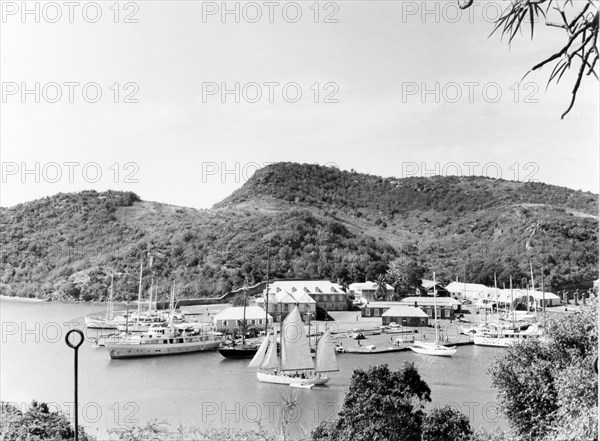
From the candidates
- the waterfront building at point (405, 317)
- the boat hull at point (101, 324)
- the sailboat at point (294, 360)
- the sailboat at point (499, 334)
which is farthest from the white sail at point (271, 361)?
the boat hull at point (101, 324)

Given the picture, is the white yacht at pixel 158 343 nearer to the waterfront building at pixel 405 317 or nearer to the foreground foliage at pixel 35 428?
the waterfront building at pixel 405 317

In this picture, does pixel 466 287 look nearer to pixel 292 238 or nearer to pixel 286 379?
pixel 292 238

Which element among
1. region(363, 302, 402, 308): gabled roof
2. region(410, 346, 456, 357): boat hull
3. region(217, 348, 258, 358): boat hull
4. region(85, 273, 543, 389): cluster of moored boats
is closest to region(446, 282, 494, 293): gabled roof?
region(363, 302, 402, 308): gabled roof

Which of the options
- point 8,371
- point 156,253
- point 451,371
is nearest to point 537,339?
point 451,371

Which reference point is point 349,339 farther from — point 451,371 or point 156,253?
point 156,253

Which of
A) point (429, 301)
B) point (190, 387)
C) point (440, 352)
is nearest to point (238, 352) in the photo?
point (190, 387)

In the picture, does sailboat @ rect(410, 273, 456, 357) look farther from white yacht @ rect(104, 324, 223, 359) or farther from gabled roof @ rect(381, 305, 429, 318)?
white yacht @ rect(104, 324, 223, 359)
